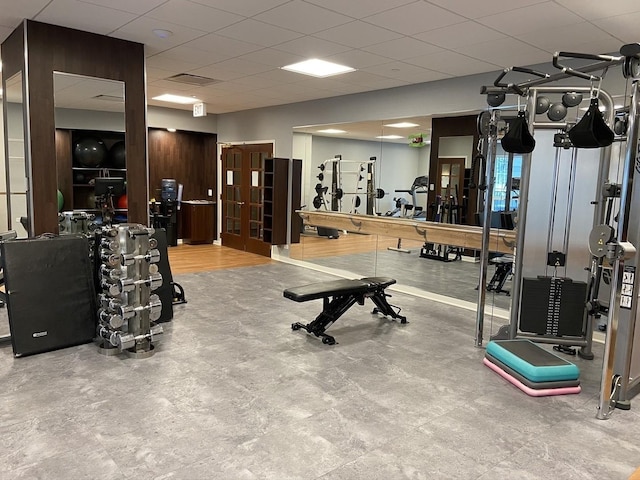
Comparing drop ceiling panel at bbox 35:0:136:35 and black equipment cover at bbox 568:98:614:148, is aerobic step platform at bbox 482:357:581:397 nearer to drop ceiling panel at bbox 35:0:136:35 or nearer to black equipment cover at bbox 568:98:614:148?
black equipment cover at bbox 568:98:614:148

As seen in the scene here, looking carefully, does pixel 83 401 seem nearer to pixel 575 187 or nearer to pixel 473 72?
pixel 575 187

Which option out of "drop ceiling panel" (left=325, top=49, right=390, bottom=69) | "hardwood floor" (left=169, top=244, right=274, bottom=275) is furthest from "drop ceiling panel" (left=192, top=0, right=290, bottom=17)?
"hardwood floor" (left=169, top=244, right=274, bottom=275)

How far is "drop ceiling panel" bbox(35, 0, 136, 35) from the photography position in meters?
3.64

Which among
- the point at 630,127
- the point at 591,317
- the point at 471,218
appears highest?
the point at 630,127

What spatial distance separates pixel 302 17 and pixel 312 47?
835 mm

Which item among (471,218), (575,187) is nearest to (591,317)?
(575,187)

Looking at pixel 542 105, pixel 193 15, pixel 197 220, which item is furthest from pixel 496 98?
pixel 197 220

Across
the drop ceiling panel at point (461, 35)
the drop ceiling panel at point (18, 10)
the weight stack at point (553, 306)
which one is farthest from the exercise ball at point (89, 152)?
the weight stack at point (553, 306)

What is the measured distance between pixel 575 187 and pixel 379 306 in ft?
6.68

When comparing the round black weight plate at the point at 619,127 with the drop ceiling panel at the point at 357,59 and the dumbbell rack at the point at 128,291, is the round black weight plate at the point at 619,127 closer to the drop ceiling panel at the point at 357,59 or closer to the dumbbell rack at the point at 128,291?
the drop ceiling panel at the point at 357,59

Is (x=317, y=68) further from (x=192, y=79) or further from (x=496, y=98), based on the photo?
(x=496, y=98)

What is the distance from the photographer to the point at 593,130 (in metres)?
2.93

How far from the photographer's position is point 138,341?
11.9 feet

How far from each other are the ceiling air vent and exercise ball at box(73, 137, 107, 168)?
170 cm
